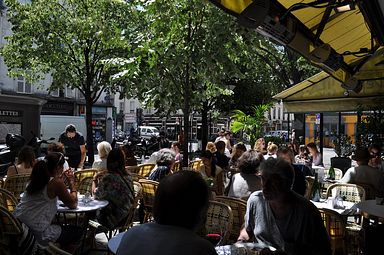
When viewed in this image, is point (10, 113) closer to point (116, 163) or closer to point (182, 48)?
point (182, 48)

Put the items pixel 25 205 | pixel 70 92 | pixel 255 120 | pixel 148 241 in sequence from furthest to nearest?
pixel 70 92 → pixel 255 120 → pixel 25 205 → pixel 148 241

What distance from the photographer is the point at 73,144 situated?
10594 mm

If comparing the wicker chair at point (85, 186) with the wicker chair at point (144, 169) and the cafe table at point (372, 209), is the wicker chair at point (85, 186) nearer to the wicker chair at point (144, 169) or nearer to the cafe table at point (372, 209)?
the wicker chair at point (144, 169)

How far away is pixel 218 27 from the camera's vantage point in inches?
275

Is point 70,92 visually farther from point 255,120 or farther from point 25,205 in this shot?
point 25,205

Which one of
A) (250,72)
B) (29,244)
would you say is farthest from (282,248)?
(250,72)

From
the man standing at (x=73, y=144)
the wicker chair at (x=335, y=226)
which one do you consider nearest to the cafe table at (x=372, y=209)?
A: the wicker chair at (x=335, y=226)

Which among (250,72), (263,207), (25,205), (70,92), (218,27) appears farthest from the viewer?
(70,92)

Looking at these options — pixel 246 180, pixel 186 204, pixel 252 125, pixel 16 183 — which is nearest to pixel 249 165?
pixel 246 180

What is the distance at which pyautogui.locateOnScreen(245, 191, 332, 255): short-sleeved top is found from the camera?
9.75 ft

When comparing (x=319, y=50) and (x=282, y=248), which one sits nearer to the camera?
(x=282, y=248)

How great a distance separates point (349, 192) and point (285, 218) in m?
3.38

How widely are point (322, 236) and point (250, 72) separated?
2033 cm

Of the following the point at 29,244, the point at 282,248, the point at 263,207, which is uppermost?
the point at 263,207
